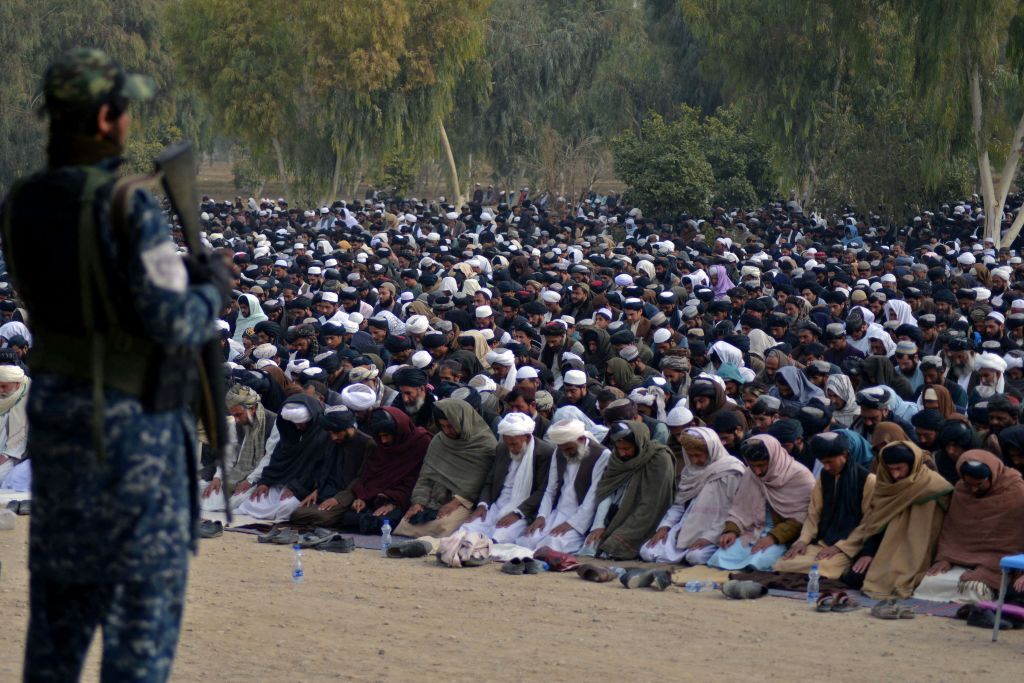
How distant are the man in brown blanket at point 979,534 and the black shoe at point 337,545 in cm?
331

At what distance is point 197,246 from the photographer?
2.92 metres

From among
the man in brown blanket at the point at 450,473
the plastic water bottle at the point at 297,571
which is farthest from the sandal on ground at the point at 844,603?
the man in brown blanket at the point at 450,473

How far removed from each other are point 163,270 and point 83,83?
1.29ft

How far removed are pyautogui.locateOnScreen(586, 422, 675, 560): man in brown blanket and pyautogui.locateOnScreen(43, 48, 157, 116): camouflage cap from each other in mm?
6004

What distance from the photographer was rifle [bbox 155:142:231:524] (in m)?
2.88

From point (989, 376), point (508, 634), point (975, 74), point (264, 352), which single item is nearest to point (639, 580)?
point (508, 634)

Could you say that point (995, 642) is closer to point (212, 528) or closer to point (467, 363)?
point (212, 528)

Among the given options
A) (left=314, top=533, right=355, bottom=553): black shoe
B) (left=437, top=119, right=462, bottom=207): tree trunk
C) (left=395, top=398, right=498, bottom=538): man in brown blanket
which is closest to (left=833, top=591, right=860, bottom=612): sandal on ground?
(left=395, top=398, right=498, bottom=538): man in brown blanket

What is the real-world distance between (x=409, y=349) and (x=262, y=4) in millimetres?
20222

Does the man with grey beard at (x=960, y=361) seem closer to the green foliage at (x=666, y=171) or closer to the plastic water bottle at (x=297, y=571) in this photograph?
the plastic water bottle at (x=297, y=571)

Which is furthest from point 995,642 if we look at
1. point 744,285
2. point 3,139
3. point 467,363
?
point 3,139

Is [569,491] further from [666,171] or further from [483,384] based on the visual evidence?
[666,171]

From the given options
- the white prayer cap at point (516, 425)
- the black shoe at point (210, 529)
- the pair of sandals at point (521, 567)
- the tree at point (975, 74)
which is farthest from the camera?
the tree at point (975, 74)

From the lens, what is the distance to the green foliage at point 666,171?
1095 inches
